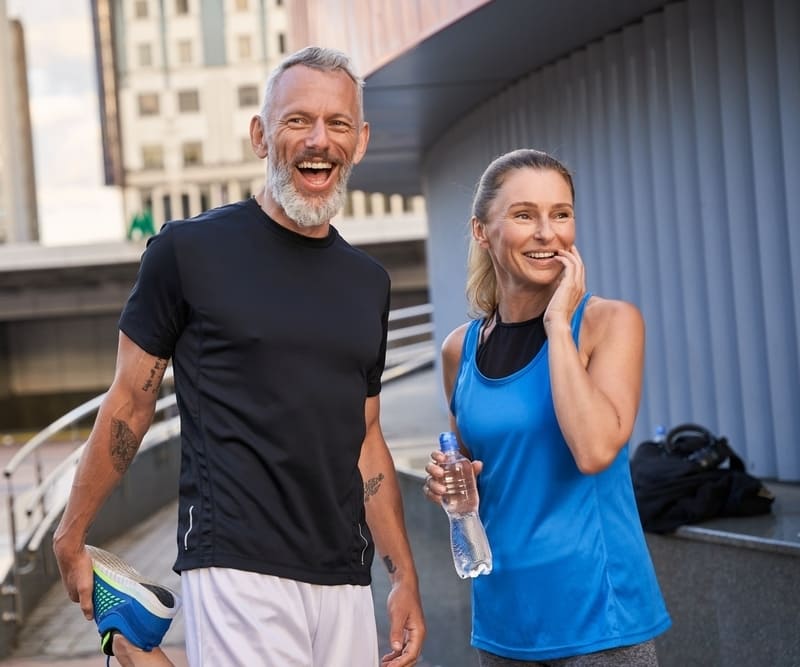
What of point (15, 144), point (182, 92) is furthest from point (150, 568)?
point (182, 92)

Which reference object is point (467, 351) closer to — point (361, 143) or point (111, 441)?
point (361, 143)

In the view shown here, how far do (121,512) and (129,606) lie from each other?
10.9 meters

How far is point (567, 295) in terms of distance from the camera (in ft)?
10.5

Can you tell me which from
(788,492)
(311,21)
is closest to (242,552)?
(788,492)

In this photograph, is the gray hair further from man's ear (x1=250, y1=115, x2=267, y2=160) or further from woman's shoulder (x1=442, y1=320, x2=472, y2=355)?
woman's shoulder (x1=442, y1=320, x2=472, y2=355)

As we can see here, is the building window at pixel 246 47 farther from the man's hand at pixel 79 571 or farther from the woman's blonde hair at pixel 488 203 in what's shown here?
the man's hand at pixel 79 571

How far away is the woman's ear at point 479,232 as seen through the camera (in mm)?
3520

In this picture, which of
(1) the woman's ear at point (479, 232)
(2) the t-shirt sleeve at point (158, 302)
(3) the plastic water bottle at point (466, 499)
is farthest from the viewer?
(1) the woman's ear at point (479, 232)

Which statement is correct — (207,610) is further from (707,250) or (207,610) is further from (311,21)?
(311,21)

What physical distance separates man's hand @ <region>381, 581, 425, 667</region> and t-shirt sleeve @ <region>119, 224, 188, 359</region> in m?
0.93

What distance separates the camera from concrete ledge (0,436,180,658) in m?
10.6

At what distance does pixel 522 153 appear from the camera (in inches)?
134

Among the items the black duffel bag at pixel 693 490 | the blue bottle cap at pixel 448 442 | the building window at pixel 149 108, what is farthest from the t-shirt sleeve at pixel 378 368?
the building window at pixel 149 108

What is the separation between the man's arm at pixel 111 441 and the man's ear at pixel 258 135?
61 cm
